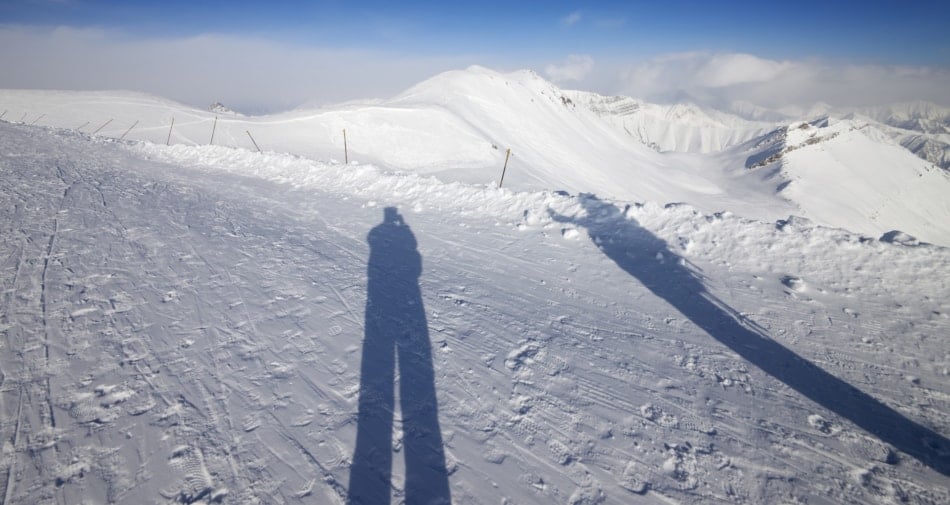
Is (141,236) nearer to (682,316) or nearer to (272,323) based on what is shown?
(272,323)

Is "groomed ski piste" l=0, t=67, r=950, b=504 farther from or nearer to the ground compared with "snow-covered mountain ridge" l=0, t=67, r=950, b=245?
nearer to the ground

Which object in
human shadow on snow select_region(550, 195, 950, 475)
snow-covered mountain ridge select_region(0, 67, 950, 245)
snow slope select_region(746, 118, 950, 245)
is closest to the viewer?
human shadow on snow select_region(550, 195, 950, 475)

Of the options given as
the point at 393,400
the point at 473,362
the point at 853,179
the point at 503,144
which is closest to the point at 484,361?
the point at 473,362

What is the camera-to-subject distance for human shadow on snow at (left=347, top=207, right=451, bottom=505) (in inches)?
125

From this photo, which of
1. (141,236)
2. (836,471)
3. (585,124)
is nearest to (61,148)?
(141,236)

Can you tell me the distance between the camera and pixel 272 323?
204 inches

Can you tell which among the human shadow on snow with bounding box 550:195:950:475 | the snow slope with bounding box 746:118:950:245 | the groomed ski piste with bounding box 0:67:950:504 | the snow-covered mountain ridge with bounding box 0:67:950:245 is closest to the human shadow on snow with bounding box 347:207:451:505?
the groomed ski piste with bounding box 0:67:950:504

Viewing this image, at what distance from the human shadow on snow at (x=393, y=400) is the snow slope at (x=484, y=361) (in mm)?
31

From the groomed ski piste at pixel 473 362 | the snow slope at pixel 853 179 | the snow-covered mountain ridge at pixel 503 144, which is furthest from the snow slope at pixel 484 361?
the snow slope at pixel 853 179

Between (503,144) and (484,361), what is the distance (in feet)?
106

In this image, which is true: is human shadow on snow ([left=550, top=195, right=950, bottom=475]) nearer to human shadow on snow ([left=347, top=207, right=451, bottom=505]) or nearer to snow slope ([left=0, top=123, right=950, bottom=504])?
snow slope ([left=0, top=123, right=950, bottom=504])

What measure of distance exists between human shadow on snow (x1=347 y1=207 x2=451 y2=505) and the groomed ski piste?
23 millimetres

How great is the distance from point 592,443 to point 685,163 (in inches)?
3065

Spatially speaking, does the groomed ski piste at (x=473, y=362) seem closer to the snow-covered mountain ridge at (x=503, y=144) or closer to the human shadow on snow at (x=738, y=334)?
the human shadow on snow at (x=738, y=334)
